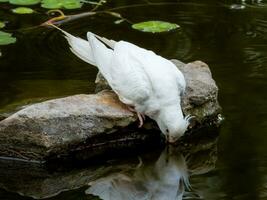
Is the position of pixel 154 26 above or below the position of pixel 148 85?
below

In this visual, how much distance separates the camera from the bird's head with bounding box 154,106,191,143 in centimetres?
438

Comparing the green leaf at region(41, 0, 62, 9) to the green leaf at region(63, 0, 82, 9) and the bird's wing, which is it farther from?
the bird's wing

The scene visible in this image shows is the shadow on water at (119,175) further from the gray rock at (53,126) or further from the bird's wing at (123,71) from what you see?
the bird's wing at (123,71)

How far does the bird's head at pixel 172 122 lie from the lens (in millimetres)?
4383

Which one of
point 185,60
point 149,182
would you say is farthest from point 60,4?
point 149,182

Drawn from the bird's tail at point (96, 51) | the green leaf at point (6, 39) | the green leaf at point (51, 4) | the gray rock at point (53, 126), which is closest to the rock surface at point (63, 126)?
the gray rock at point (53, 126)

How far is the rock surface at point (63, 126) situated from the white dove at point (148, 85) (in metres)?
0.12

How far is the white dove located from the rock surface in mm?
119

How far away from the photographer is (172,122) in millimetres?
4379

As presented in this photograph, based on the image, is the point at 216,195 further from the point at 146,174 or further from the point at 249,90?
the point at 249,90

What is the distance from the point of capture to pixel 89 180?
4.24 meters

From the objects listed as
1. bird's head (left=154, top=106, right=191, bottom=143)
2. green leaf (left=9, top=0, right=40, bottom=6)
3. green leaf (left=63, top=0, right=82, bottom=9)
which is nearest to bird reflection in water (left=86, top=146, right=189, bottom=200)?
bird's head (left=154, top=106, right=191, bottom=143)

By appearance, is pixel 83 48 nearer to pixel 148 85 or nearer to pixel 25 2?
pixel 148 85

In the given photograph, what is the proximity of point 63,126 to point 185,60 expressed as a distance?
1607 mm
